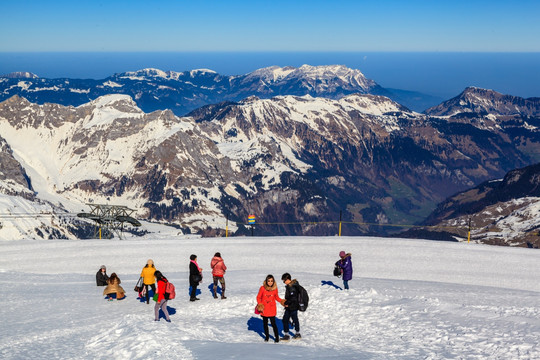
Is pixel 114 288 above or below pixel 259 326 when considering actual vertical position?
above

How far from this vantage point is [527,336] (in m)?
23.8

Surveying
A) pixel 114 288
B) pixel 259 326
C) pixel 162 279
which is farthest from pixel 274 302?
pixel 114 288

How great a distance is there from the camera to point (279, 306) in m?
29.4

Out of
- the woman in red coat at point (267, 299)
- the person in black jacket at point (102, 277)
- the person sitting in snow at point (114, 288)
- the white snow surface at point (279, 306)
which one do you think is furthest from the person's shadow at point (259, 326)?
the person in black jacket at point (102, 277)

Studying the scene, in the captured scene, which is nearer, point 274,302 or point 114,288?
point 274,302

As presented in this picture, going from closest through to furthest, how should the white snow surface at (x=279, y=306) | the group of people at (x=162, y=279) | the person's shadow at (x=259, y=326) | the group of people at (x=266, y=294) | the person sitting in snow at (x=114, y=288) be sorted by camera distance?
1. the white snow surface at (x=279, y=306)
2. the group of people at (x=266, y=294)
3. the person's shadow at (x=259, y=326)
4. the group of people at (x=162, y=279)
5. the person sitting in snow at (x=114, y=288)

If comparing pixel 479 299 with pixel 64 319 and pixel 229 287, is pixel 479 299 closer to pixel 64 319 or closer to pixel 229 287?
pixel 229 287

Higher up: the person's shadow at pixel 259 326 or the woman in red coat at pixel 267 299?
the woman in red coat at pixel 267 299

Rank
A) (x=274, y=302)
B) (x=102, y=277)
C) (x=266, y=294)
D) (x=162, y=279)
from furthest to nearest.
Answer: (x=102, y=277) → (x=162, y=279) → (x=274, y=302) → (x=266, y=294)

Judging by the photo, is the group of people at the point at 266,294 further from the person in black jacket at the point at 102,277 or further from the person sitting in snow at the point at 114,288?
the person in black jacket at the point at 102,277

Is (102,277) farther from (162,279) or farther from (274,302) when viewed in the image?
(274,302)

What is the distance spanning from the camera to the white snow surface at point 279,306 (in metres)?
22.7

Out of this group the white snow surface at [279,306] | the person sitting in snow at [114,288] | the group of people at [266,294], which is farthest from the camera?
the person sitting in snow at [114,288]

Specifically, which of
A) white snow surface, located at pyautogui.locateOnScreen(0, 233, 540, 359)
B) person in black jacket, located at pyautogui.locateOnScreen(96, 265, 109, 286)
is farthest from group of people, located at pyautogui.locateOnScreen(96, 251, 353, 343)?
person in black jacket, located at pyautogui.locateOnScreen(96, 265, 109, 286)
